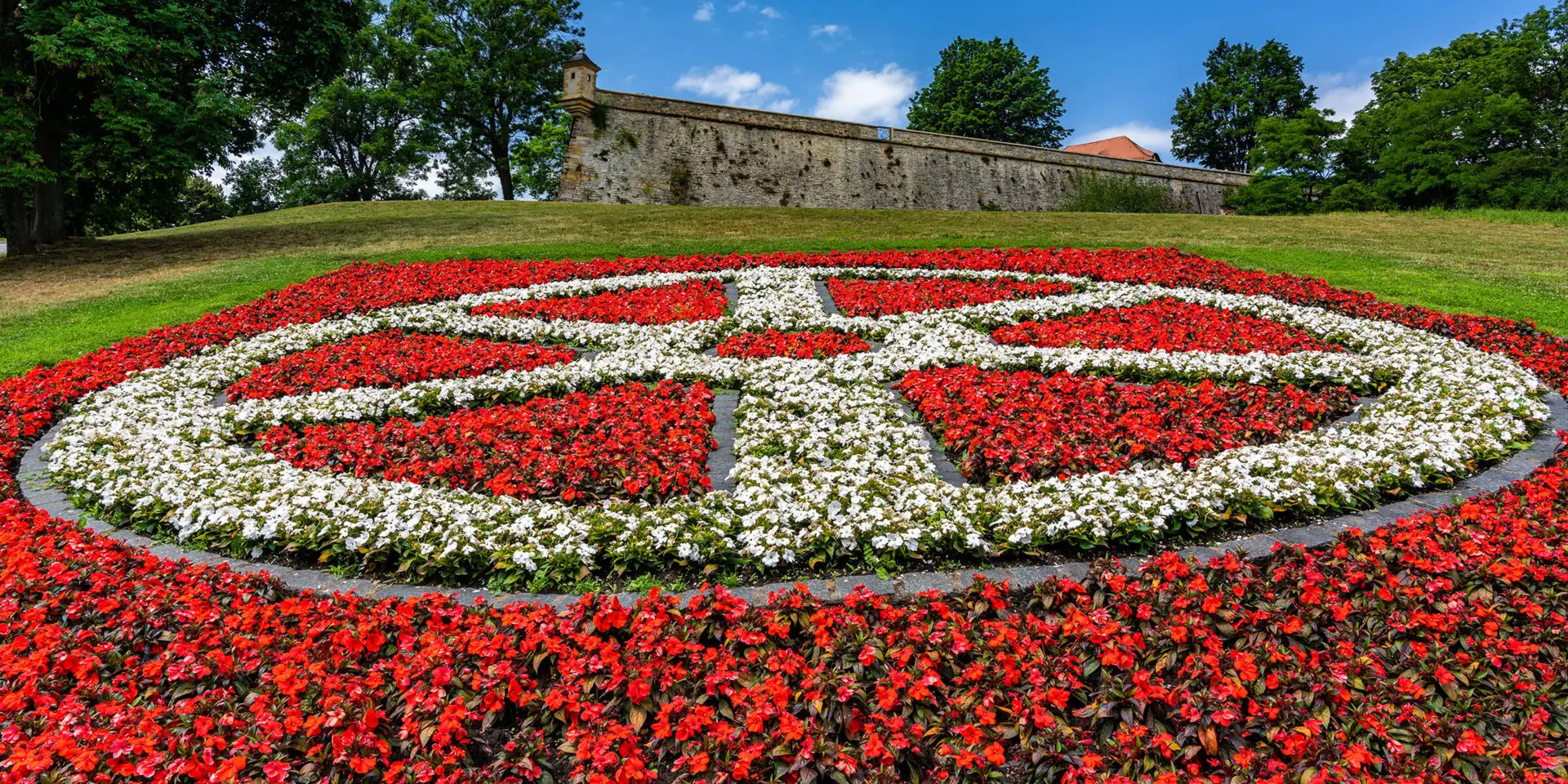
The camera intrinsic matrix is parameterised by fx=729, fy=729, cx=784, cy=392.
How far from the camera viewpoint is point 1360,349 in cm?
766

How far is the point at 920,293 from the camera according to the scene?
392 inches

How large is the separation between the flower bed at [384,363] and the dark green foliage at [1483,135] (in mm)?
42849

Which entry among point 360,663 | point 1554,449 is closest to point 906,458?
point 360,663

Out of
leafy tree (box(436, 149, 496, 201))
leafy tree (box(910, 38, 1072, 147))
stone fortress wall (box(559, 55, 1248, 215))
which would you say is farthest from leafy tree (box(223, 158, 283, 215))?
leafy tree (box(910, 38, 1072, 147))

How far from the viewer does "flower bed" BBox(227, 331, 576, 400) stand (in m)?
6.88

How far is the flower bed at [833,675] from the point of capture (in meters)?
2.50

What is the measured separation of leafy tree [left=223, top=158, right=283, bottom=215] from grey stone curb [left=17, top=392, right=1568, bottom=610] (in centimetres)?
5423

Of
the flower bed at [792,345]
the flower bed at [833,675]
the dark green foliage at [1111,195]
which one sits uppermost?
the dark green foliage at [1111,195]

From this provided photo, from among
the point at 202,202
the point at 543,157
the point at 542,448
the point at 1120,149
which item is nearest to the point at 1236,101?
the point at 1120,149

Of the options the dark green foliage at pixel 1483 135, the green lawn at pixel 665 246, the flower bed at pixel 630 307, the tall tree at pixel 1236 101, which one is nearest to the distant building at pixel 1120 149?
the tall tree at pixel 1236 101

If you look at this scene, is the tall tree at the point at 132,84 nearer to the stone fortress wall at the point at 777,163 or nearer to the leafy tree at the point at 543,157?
the stone fortress wall at the point at 777,163

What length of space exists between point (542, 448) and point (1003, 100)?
4975 cm

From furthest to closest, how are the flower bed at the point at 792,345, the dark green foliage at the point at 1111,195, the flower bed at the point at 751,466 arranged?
the dark green foliage at the point at 1111,195, the flower bed at the point at 792,345, the flower bed at the point at 751,466

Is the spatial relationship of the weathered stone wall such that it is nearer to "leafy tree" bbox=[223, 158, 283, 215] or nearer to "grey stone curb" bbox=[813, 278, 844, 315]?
"grey stone curb" bbox=[813, 278, 844, 315]
